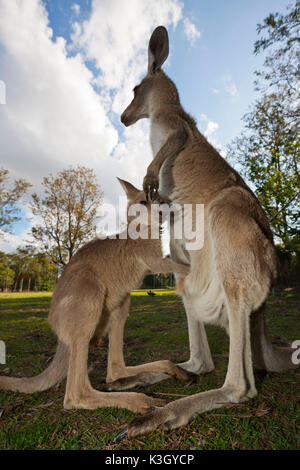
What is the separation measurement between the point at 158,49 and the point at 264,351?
302 cm

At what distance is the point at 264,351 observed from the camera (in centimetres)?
223

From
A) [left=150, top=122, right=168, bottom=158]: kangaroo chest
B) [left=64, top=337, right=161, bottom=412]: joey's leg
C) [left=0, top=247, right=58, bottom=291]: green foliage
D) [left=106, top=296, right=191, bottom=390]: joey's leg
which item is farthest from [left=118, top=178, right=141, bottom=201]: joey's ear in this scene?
[left=0, top=247, right=58, bottom=291]: green foliage

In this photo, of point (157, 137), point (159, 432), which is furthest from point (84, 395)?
point (157, 137)

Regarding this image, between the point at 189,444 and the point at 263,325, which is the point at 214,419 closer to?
the point at 189,444

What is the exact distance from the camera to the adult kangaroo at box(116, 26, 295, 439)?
172cm

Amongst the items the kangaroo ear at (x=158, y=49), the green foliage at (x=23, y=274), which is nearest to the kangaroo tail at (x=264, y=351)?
the kangaroo ear at (x=158, y=49)

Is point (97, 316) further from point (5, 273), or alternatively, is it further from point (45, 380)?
point (5, 273)

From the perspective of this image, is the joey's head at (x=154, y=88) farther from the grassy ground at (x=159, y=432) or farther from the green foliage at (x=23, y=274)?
the green foliage at (x=23, y=274)

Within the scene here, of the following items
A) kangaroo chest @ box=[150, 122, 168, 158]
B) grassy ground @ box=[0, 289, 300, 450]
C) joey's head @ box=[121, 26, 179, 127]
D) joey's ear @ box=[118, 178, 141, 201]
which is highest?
joey's head @ box=[121, 26, 179, 127]

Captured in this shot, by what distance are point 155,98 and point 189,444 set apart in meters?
2.85

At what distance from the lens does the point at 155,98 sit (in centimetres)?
292

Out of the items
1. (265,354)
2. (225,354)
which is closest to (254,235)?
(265,354)

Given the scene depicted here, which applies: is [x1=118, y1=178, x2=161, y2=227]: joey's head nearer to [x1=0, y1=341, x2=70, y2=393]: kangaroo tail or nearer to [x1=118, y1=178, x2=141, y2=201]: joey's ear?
[x1=118, y1=178, x2=141, y2=201]: joey's ear

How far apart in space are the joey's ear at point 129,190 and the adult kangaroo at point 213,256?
48cm
